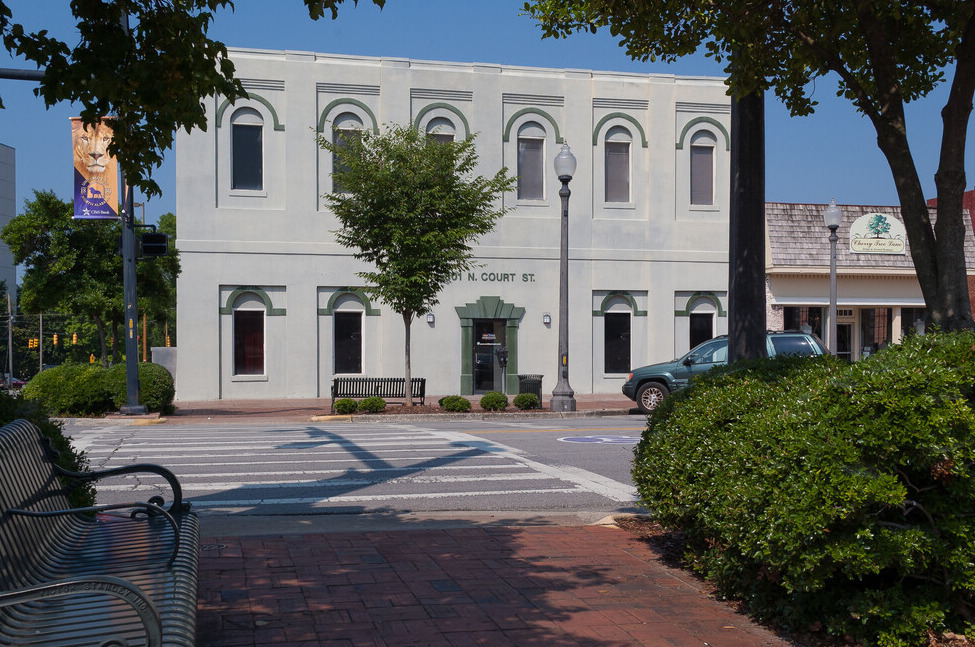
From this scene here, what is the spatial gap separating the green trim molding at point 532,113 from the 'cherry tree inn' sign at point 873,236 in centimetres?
1056

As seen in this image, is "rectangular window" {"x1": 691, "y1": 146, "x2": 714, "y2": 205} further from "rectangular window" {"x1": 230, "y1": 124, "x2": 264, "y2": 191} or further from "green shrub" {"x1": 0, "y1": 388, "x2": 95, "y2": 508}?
"green shrub" {"x1": 0, "y1": 388, "x2": 95, "y2": 508}

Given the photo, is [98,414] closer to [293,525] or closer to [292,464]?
[292,464]

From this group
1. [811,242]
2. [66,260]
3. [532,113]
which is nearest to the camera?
[66,260]

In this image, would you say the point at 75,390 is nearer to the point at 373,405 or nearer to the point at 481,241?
the point at 373,405

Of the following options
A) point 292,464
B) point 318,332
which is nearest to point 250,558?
point 292,464

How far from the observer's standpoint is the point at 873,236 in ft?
101

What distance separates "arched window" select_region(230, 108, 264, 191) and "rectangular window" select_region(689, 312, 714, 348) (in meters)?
14.7

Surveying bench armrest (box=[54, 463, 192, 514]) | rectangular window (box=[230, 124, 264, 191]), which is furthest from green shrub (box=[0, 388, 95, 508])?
rectangular window (box=[230, 124, 264, 191])

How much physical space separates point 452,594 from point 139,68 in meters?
4.07

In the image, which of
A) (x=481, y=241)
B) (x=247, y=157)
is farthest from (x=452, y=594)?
(x=247, y=157)

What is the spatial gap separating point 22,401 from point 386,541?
2.84 m

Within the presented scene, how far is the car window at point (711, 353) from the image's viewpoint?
20.7 metres

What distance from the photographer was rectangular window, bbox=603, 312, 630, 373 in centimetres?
2981

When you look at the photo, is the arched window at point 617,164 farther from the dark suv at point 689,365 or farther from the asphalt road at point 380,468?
the asphalt road at point 380,468
